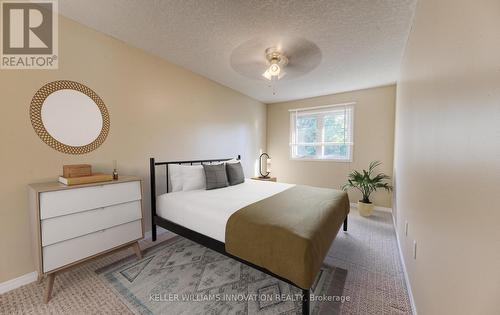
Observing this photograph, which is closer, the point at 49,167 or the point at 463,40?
the point at 463,40

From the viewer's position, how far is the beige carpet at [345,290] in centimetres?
141

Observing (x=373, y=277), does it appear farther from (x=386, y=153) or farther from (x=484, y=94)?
(x=386, y=153)

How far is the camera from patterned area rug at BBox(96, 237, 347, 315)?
1.43 meters

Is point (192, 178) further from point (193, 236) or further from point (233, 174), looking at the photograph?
point (193, 236)

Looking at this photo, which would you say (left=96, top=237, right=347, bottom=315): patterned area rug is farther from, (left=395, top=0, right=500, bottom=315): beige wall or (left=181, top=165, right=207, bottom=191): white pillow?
(left=181, top=165, right=207, bottom=191): white pillow

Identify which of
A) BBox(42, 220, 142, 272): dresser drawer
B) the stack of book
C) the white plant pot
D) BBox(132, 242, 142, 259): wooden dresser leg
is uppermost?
the stack of book

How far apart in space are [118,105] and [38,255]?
1591 millimetres

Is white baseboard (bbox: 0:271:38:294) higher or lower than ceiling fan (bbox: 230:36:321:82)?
lower

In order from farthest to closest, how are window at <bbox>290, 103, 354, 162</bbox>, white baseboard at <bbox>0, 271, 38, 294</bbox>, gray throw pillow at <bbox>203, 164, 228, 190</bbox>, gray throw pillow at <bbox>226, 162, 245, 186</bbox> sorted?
window at <bbox>290, 103, 354, 162</bbox> → gray throw pillow at <bbox>226, 162, 245, 186</bbox> → gray throw pillow at <bbox>203, 164, 228, 190</bbox> → white baseboard at <bbox>0, 271, 38, 294</bbox>

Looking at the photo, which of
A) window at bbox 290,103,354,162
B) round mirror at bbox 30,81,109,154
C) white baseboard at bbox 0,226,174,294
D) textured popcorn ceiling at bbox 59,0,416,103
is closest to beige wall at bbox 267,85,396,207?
window at bbox 290,103,354,162

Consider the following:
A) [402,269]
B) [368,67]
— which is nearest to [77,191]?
[402,269]

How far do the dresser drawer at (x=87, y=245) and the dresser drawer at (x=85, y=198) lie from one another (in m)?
0.26

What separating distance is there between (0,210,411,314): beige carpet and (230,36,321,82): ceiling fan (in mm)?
2335

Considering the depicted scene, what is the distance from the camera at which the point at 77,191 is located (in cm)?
161
